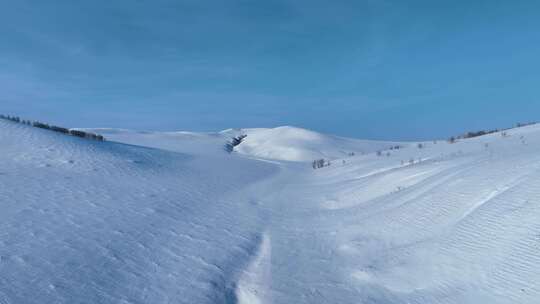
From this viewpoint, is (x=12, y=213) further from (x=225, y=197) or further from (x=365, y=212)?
(x=365, y=212)

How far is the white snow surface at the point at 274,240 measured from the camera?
272 cm

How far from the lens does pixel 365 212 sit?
203 inches

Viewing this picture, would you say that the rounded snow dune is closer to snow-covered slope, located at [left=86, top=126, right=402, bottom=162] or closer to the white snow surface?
snow-covered slope, located at [left=86, top=126, right=402, bottom=162]

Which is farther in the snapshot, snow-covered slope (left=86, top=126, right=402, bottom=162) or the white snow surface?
snow-covered slope (left=86, top=126, right=402, bottom=162)

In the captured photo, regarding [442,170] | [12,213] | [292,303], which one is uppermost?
[442,170]

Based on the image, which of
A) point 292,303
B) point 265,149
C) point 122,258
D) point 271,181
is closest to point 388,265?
point 292,303

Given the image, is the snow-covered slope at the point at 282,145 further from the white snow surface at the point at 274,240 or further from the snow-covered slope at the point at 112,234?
the white snow surface at the point at 274,240

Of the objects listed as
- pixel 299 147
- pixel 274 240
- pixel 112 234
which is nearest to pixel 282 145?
pixel 299 147

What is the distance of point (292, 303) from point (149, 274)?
4.00 feet

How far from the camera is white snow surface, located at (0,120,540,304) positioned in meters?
2.72

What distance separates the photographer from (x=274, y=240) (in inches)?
169

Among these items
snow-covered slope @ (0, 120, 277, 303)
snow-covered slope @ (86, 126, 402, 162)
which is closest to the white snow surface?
snow-covered slope @ (0, 120, 277, 303)

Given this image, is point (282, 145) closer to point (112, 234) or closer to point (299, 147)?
point (299, 147)

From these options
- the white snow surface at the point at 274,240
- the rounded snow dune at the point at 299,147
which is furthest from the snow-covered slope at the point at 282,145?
the white snow surface at the point at 274,240
